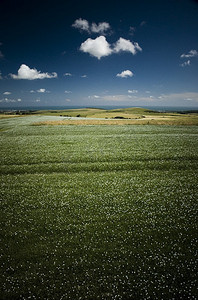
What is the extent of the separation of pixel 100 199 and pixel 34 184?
23.6 ft

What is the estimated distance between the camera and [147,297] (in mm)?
6297

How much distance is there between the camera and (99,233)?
31.0ft

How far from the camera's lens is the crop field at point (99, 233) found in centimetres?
672

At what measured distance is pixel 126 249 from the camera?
8320 mm

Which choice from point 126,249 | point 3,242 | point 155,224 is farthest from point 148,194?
point 3,242

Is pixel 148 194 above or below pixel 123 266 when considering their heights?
above

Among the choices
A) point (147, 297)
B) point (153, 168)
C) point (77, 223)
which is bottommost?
point (147, 297)

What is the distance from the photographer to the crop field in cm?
672

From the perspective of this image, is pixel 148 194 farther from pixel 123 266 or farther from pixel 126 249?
pixel 123 266

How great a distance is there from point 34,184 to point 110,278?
1147 centimetres

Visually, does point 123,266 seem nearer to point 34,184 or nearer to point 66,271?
point 66,271

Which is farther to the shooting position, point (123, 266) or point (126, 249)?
point (126, 249)

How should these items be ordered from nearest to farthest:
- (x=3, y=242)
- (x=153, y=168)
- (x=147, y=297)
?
(x=147, y=297) → (x=3, y=242) → (x=153, y=168)

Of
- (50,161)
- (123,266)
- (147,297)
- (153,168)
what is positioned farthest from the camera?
(50,161)
